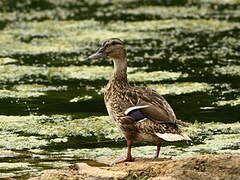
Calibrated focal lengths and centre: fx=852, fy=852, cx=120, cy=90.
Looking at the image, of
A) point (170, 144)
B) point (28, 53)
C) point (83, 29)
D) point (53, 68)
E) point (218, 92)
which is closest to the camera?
point (170, 144)

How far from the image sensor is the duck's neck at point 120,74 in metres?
8.50

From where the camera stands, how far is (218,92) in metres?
12.1

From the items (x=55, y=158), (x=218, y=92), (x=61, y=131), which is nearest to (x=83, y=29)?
(x=218, y=92)

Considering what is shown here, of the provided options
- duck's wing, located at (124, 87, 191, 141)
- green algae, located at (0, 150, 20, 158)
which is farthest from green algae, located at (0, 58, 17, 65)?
duck's wing, located at (124, 87, 191, 141)

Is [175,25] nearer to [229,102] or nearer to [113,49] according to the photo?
[229,102]

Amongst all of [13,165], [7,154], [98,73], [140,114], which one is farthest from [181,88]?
[13,165]

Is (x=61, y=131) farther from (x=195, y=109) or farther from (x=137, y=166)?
(x=137, y=166)

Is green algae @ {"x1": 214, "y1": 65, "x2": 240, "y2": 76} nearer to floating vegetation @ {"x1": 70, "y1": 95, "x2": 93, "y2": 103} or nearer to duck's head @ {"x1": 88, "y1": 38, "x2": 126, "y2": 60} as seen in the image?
floating vegetation @ {"x1": 70, "y1": 95, "x2": 93, "y2": 103}

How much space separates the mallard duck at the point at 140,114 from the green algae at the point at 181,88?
12.0ft

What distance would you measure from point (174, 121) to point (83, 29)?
33.1 feet

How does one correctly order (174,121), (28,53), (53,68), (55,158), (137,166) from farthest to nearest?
(28,53), (53,68), (55,158), (174,121), (137,166)

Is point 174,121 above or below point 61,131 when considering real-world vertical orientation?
above

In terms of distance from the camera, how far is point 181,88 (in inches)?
486

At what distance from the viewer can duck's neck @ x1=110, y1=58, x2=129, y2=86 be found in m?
8.50
